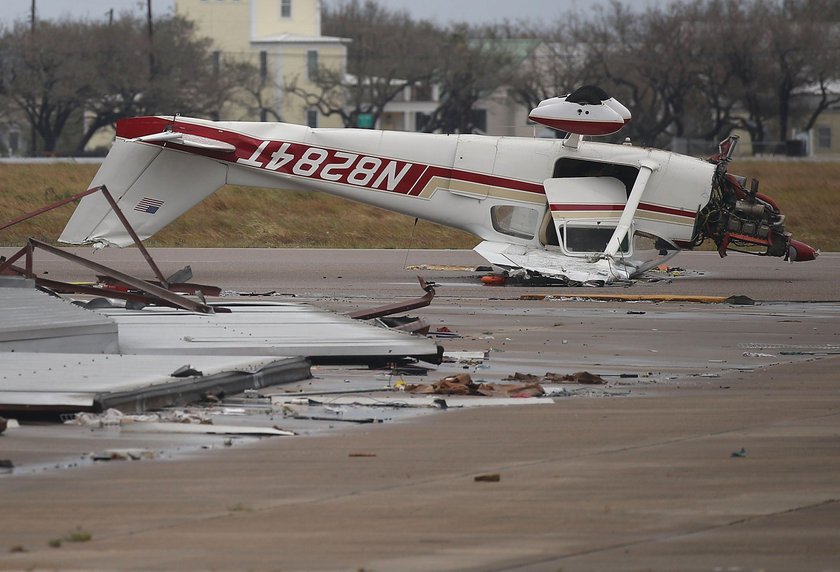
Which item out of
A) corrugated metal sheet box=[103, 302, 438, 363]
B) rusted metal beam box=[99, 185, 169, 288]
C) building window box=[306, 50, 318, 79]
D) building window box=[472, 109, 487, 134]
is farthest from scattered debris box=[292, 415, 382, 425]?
building window box=[306, 50, 318, 79]

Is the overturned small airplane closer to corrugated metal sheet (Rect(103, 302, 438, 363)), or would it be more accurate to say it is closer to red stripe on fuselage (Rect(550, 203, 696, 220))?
red stripe on fuselage (Rect(550, 203, 696, 220))

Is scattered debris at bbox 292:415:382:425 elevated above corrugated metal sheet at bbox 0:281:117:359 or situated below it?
below

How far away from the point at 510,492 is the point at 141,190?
13525 mm

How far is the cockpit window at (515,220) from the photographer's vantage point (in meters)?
21.3

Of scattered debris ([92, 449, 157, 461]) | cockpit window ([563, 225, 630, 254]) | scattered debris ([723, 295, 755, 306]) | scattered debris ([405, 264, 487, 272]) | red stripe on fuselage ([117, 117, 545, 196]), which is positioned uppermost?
red stripe on fuselage ([117, 117, 545, 196])

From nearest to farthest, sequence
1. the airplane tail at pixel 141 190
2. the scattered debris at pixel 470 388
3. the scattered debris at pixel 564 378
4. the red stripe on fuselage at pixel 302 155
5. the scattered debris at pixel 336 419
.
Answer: the scattered debris at pixel 336 419, the scattered debris at pixel 470 388, the scattered debris at pixel 564 378, the airplane tail at pixel 141 190, the red stripe on fuselage at pixel 302 155

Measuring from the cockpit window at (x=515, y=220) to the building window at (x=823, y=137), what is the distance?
79898 millimetres

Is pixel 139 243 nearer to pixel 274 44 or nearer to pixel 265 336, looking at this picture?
pixel 265 336

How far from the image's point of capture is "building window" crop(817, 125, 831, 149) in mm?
96688

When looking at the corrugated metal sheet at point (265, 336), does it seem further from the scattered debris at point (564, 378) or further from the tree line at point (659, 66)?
the tree line at point (659, 66)

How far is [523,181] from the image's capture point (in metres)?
21.3

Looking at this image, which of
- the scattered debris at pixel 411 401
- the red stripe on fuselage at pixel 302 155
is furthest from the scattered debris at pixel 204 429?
the red stripe on fuselage at pixel 302 155

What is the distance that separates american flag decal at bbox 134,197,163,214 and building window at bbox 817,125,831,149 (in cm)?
8293

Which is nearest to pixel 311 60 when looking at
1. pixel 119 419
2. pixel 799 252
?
pixel 799 252
